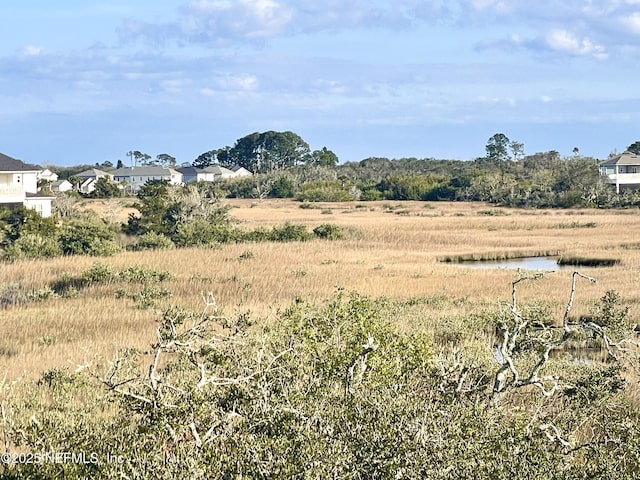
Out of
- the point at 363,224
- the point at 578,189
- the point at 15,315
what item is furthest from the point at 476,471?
the point at 578,189

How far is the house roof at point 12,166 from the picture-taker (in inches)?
1565

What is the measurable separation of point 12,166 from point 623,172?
53582 mm

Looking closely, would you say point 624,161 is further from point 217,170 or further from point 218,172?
point 217,170

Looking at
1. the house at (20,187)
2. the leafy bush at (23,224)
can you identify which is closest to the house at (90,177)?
the house at (20,187)

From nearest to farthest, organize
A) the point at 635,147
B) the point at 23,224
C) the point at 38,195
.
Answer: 1. the point at 23,224
2. the point at 38,195
3. the point at 635,147

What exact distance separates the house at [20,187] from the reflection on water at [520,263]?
18871 mm

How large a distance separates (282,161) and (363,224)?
313 ft

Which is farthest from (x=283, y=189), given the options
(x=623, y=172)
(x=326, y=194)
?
(x=623, y=172)

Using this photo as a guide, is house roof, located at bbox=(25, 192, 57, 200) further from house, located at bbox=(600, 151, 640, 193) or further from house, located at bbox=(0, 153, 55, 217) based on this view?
house, located at bbox=(600, 151, 640, 193)

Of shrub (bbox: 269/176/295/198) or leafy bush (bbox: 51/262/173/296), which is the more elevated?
shrub (bbox: 269/176/295/198)

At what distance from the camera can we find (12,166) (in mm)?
40281

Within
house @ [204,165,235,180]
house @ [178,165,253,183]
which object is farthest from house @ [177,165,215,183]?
house @ [204,165,235,180]

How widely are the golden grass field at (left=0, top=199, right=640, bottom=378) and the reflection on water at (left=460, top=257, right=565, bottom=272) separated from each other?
0.75m

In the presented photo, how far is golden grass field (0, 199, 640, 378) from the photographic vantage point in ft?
56.3
